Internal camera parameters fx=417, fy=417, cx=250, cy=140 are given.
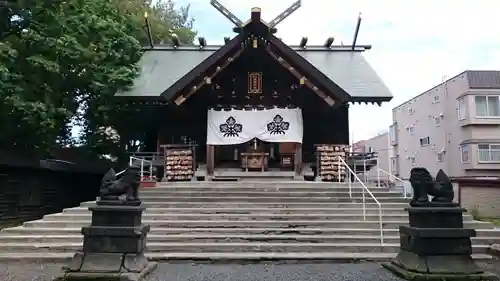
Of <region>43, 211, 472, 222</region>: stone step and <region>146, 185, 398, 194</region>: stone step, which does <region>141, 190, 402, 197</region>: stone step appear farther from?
<region>43, 211, 472, 222</region>: stone step

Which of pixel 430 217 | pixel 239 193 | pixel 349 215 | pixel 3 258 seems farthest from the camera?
pixel 239 193

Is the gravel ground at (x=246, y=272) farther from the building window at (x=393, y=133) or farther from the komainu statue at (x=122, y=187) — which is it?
the building window at (x=393, y=133)

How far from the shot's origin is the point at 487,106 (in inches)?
904

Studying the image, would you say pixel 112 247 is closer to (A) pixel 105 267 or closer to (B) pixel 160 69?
(A) pixel 105 267

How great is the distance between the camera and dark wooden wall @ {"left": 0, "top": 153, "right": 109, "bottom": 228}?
13.5 meters

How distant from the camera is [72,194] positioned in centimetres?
1717

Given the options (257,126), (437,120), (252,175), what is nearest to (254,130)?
(257,126)

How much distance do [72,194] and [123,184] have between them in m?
12.3

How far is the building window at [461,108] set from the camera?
23.3 metres

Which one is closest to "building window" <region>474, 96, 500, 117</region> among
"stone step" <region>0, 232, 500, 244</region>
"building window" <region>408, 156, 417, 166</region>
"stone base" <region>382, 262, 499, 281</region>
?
"building window" <region>408, 156, 417, 166</region>

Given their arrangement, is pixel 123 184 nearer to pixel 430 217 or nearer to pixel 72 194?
pixel 430 217

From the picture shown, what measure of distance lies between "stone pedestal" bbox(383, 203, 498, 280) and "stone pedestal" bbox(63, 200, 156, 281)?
384 centimetres

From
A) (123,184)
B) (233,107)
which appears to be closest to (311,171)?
(233,107)

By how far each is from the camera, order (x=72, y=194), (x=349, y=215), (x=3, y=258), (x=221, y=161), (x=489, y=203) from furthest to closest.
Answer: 1. (x=489, y=203)
2. (x=72, y=194)
3. (x=221, y=161)
4. (x=349, y=215)
5. (x=3, y=258)
